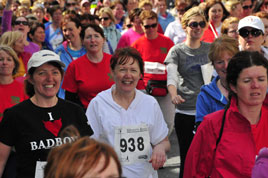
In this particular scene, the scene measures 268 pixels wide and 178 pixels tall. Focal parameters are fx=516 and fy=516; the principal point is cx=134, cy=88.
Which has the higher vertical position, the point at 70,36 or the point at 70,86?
the point at 70,36

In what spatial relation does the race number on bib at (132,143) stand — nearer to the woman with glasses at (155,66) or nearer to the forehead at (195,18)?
the forehead at (195,18)

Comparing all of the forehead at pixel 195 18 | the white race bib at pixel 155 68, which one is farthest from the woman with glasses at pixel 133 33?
the forehead at pixel 195 18

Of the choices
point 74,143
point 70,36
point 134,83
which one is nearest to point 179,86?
point 134,83

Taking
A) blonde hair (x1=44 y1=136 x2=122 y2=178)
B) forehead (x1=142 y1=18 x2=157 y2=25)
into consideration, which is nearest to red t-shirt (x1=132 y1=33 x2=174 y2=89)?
forehead (x1=142 y1=18 x2=157 y2=25)

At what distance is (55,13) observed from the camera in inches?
438

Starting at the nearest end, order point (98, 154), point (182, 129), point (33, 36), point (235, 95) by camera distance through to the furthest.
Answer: point (98, 154) < point (235, 95) < point (182, 129) < point (33, 36)

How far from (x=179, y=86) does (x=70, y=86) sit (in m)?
1.27

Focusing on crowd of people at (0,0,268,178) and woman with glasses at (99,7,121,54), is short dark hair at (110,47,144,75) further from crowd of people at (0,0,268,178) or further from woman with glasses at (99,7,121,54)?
woman with glasses at (99,7,121,54)

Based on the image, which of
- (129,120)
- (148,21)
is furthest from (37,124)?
(148,21)

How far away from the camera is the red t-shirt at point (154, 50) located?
23.9 feet

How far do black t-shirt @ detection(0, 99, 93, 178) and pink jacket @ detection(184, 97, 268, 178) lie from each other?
100 centimetres

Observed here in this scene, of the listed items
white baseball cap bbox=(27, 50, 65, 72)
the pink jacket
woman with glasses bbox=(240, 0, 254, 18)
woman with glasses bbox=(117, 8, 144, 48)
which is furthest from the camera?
woman with glasses bbox=(240, 0, 254, 18)

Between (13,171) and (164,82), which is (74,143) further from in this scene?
(164,82)

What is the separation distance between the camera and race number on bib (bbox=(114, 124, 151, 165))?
420 cm
